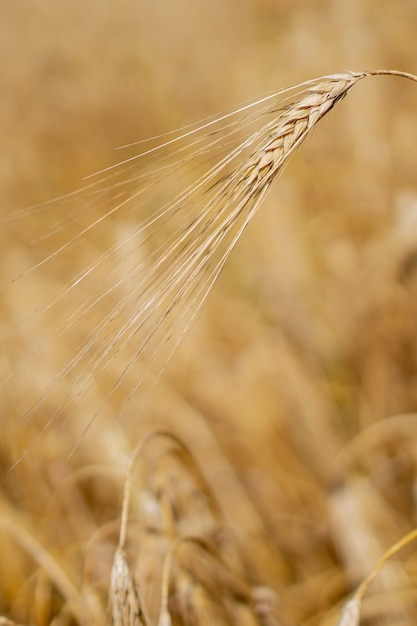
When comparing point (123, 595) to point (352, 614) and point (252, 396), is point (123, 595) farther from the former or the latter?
point (252, 396)

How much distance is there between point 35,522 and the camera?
39.2 inches

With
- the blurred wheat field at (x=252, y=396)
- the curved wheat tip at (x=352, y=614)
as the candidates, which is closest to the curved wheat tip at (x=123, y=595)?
the blurred wheat field at (x=252, y=396)

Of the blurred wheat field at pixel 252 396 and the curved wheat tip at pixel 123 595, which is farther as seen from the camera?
the blurred wheat field at pixel 252 396

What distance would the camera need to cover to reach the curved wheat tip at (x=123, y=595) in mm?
437

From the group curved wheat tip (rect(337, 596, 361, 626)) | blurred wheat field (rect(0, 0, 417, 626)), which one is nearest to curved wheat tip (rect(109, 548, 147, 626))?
blurred wheat field (rect(0, 0, 417, 626))

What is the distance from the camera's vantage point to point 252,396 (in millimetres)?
1186

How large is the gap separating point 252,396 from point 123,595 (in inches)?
30.3

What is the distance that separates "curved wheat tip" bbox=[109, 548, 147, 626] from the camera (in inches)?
17.2

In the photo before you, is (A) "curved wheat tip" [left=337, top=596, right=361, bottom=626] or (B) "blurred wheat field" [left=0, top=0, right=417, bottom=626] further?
(B) "blurred wheat field" [left=0, top=0, right=417, bottom=626]

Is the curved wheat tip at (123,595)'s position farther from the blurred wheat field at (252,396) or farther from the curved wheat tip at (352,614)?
the curved wheat tip at (352,614)

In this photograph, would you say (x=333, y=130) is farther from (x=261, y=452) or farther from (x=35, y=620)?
(x=35, y=620)

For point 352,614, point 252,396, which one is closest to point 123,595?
point 352,614

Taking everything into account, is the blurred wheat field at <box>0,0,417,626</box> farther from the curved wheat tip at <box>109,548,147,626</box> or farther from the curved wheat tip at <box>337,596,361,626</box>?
the curved wheat tip at <box>337,596,361,626</box>

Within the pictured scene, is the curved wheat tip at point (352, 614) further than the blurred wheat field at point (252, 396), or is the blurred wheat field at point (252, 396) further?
the blurred wheat field at point (252, 396)
